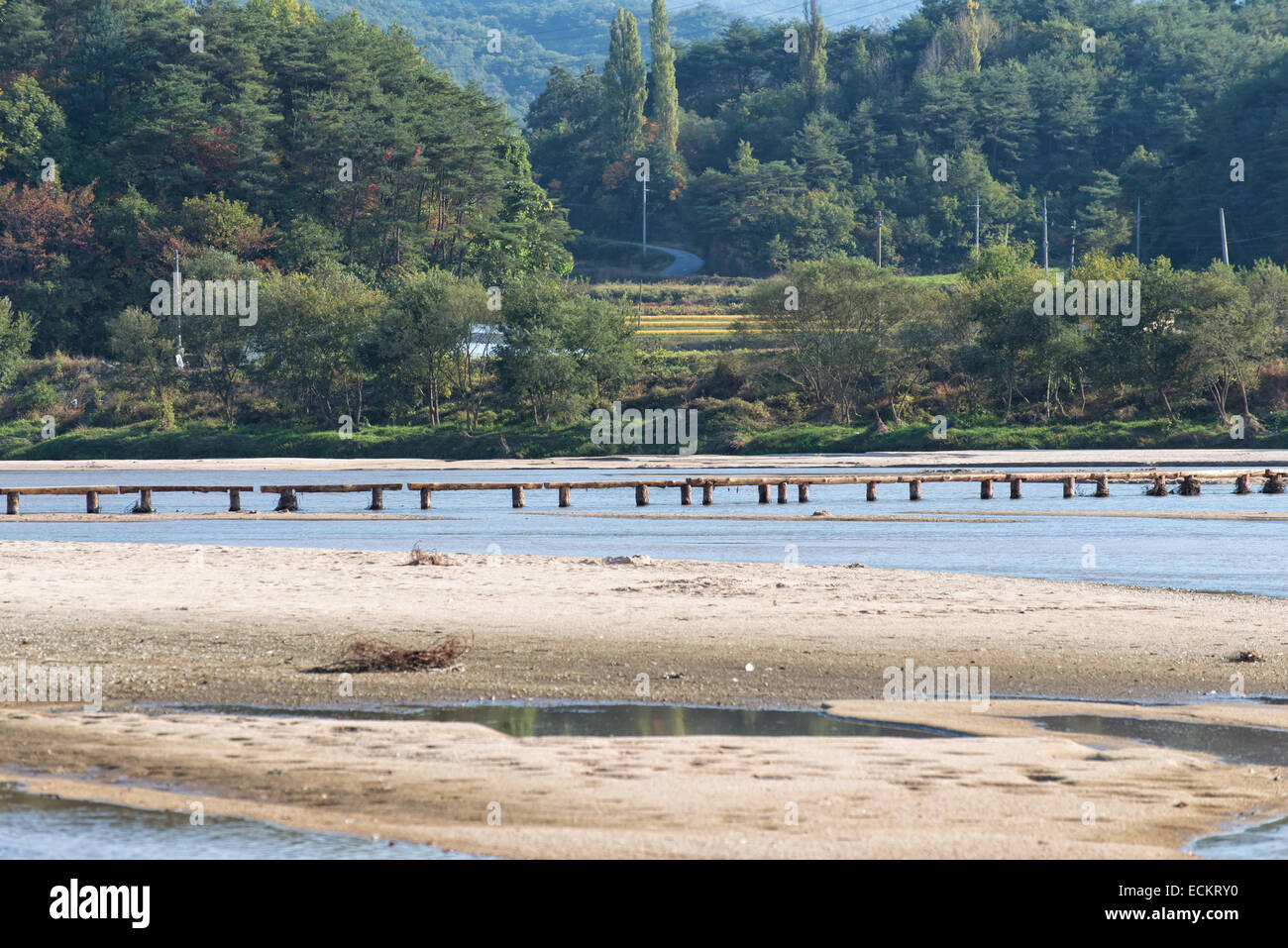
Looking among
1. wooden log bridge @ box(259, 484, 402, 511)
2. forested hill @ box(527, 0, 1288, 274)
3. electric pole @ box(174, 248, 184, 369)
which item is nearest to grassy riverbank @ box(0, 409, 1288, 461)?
electric pole @ box(174, 248, 184, 369)

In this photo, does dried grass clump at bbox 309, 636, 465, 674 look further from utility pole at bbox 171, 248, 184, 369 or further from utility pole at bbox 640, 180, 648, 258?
utility pole at bbox 640, 180, 648, 258

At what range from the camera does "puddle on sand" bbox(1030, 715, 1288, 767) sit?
1192 centimetres

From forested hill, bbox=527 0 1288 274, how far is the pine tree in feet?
0.76

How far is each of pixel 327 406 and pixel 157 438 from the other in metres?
9.83

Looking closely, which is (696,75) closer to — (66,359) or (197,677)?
(66,359)

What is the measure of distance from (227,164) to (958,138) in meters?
70.5

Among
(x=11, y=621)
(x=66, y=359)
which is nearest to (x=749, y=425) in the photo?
(x=66, y=359)

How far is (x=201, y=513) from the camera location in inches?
1694

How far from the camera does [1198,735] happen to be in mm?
12625

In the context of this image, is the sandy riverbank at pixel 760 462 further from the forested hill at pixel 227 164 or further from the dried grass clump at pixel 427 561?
the dried grass clump at pixel 427 561

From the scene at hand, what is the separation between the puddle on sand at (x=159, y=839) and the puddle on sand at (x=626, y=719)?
3.02 metres

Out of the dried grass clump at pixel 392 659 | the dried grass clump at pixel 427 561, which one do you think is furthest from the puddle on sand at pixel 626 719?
the dried grass clump at pixel 427 561

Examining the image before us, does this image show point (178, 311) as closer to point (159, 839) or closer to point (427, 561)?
point (427, 561)

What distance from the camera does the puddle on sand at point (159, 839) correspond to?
32.2 feet
